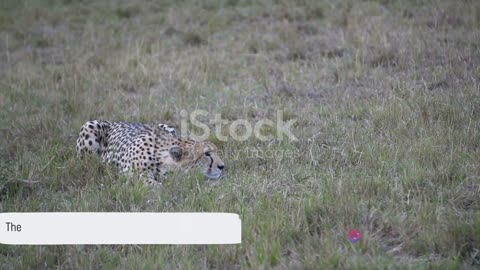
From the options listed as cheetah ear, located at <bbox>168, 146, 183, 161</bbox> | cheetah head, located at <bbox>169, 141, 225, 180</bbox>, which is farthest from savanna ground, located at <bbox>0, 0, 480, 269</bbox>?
cheetah ear, located at <bbox>168, 146, 183, 161</bbox>

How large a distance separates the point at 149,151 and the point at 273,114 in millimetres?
1789

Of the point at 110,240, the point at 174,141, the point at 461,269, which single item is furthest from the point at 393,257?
the point at 174,141

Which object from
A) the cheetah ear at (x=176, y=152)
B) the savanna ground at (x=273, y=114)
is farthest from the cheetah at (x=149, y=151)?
the savanna ground at (x=273, y=114)

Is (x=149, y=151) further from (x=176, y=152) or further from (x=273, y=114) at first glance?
(x=273, y=114)

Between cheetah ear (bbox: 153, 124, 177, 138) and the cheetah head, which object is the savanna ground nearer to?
the cheetah head

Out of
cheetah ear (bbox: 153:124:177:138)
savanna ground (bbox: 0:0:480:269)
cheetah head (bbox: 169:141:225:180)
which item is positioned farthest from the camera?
cheetah ear (bbox: 153:124:177:138)

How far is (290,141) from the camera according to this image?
20.3 feet

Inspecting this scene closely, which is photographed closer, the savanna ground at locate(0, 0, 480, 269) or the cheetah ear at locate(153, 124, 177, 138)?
the savanna ground at locate(0, 0, 480, 269)

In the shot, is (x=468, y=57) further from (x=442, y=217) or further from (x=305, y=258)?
(x=305, y=258)

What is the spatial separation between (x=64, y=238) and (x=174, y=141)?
71.8 inches

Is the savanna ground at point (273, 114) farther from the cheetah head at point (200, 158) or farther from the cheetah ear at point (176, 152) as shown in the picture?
the cheetah ear at point (176, 152)

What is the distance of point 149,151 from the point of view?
584 cm

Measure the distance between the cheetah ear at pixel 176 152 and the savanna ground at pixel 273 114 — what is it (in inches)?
15.3

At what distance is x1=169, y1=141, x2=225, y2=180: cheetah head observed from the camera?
5574mm
